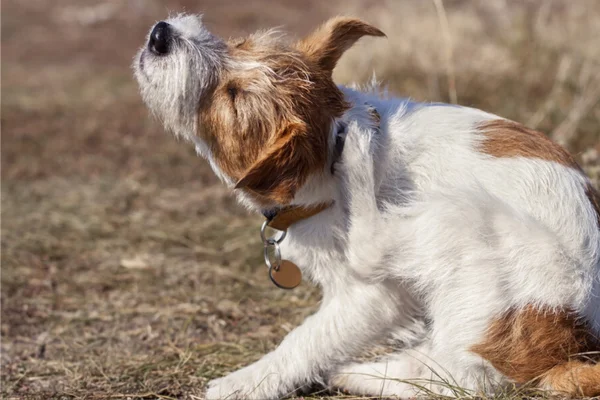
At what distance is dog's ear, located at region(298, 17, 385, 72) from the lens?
140 inches

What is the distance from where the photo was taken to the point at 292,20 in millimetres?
12984

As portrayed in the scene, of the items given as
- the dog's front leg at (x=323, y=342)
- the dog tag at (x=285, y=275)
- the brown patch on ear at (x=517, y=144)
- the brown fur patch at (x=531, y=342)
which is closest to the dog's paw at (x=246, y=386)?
the dog's front leg at (x=323, y=342)

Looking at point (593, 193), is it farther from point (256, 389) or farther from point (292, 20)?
point (292, 20)

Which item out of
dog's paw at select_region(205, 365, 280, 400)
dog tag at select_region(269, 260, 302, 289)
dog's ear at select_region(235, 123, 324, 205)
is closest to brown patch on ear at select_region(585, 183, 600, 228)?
dog's ear at select_region(235, 123, 324, 205)

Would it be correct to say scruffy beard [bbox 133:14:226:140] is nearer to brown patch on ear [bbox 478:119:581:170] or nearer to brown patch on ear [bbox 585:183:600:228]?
brown patch on ear [bbox 478:119:581:170]

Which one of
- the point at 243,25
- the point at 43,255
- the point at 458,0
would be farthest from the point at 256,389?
the point at 243,25

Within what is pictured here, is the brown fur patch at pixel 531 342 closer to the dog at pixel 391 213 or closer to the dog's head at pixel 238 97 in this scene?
the dog at pixel 391 213

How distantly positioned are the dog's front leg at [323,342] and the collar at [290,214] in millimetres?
362

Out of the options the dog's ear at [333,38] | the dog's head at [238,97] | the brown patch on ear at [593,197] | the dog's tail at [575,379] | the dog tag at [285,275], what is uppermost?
the dog's ear at [333,38]

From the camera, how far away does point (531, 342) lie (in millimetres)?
3021

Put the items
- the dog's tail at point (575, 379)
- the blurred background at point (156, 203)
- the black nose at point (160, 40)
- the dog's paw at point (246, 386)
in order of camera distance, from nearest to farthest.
Result: the dog's tail at point (575, 379), the black nose at point (160, 40), the dog's paw at point (246, 386), the blurred background at point (156, 203)

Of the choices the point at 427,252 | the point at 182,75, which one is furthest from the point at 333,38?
the point at 427,252

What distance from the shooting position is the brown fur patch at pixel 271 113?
3.12 m

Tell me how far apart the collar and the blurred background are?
93 centimetres
